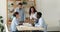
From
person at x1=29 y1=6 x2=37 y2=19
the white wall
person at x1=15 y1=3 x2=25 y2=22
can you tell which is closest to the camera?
person at x1=29 y1=6 x2=37 y2=19

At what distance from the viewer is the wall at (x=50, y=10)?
600cm

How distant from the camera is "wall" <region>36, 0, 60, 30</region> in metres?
6.00

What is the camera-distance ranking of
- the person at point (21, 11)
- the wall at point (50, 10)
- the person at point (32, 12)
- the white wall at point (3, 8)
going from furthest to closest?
the wall at point (50, 10) < the white wall at point (3, 8) < the person at point (21, 11) < the person at point (32, 12)

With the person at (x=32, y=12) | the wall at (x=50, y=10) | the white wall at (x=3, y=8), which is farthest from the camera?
the wall at (x=50, y=10)

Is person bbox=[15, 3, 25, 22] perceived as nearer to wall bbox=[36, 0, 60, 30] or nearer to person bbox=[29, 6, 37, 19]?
person bbox=[29, 6, 37, 19]

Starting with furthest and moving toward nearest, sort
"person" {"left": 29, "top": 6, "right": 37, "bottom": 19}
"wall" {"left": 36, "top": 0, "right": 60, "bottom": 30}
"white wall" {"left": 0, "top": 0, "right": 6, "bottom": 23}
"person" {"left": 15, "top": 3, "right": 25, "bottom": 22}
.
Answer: "wall" {"left": 36, "top": 0, "right": 60, "bottom": 30}
"white wall" {"left": 0, "top": 0, "right": 6, "bottom": 23}
"person" {"left": 15, "top": 3, "right": 25, "bottom": 22}
"person" {"left": 29, "top": 6, "right": 37, "bottom": 19}

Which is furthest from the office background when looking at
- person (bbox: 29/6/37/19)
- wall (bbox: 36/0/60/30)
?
person (bbox: 29/6/37/19)

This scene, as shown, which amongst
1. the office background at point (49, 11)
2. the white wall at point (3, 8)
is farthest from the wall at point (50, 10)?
the white wall at point (3, 8)

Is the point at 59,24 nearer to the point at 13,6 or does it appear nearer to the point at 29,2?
the point at 29,2

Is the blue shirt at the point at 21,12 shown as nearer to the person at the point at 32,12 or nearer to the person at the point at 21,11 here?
the person at the point at 21,11

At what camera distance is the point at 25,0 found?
5.85 m

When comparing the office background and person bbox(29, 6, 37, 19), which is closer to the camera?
person bbox(29, 6, 37, 19)

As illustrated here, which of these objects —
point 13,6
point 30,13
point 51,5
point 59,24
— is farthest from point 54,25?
point 13,6

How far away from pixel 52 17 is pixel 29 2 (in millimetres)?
1113
